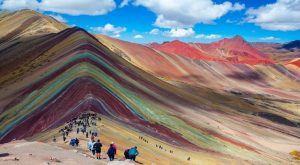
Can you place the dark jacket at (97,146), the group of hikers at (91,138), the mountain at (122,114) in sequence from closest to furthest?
the group of hikers at (91,138), the dark jacket at (97,146), the mountain at (122,114)

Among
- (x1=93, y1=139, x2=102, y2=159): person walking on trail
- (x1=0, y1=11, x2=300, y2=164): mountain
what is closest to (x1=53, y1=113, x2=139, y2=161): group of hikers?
(x1=93, y1=139, x2=102, y2=159): person walking on trail

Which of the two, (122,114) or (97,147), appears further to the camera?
(122,114)

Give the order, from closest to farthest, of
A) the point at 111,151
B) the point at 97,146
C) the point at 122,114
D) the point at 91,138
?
1. the point at 111,151
2. the point at 97,146
3. the point at 91,138
4. the point at 122,114

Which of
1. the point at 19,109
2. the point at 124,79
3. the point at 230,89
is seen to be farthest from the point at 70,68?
the point at 230,89

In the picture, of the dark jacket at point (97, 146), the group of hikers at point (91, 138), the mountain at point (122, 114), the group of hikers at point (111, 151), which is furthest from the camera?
the mountain at point (122, 114)

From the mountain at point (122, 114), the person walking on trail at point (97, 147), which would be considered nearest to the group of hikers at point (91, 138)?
the person walking on trail at point (97, 147)

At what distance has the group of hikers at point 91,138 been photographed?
3053 centimetres

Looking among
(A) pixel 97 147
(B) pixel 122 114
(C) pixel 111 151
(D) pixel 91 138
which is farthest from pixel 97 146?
(B) pixel 122 114

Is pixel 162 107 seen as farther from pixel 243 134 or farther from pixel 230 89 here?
pixel 230 89

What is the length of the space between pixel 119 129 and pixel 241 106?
9554cm

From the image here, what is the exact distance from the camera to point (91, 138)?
3453 cm

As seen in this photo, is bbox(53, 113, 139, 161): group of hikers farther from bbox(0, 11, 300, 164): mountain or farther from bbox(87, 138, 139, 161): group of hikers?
bbox(0, 11, 300, 164): mountain

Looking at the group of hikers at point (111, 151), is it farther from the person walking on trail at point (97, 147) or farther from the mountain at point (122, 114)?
the mountain at point (122, 114)

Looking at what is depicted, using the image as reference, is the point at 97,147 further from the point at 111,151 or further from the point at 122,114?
the point at 122,114
